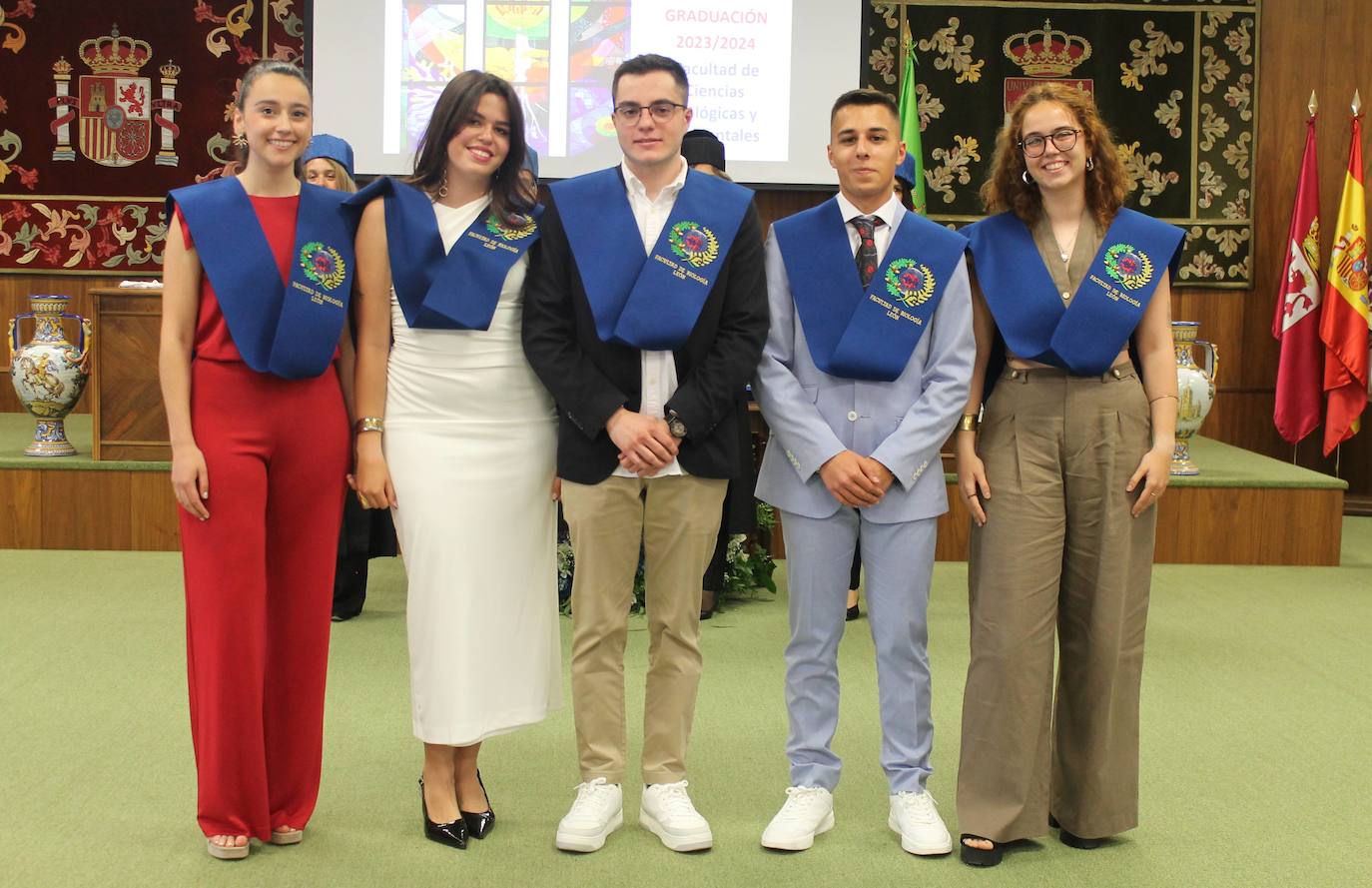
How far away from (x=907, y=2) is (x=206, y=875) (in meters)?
6.02

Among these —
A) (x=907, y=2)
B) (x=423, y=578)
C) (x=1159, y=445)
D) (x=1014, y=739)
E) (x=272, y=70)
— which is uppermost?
(x=907, y=2)

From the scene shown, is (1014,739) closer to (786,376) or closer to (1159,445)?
(1159,445)

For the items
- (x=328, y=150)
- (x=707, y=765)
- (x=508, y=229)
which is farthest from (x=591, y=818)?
(x=328, y=150)

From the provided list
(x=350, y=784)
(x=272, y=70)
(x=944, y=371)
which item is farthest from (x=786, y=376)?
(x=350, y=784)

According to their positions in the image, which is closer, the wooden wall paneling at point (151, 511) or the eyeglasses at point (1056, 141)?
the eyeglasses at point (1056, 141)

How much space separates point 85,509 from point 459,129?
11.8 ft

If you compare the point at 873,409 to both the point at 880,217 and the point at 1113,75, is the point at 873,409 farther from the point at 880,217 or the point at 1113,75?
the point at 1113,75

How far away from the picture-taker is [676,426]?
2.61 metres

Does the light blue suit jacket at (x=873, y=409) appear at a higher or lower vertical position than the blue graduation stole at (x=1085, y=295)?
lower

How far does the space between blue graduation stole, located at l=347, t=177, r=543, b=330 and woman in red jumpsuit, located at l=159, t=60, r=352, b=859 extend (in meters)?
0.09

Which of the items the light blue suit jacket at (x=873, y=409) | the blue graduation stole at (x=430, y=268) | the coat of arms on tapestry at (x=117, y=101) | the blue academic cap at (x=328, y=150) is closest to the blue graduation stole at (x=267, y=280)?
the blue graduation stole at (x=430, y=268)

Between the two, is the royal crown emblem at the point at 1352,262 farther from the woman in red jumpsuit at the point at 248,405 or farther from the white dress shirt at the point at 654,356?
the woman in red jumpsuit at the point at 248,405

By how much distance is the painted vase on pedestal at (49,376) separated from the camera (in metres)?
5.66

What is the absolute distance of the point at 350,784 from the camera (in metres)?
→ 3.04
